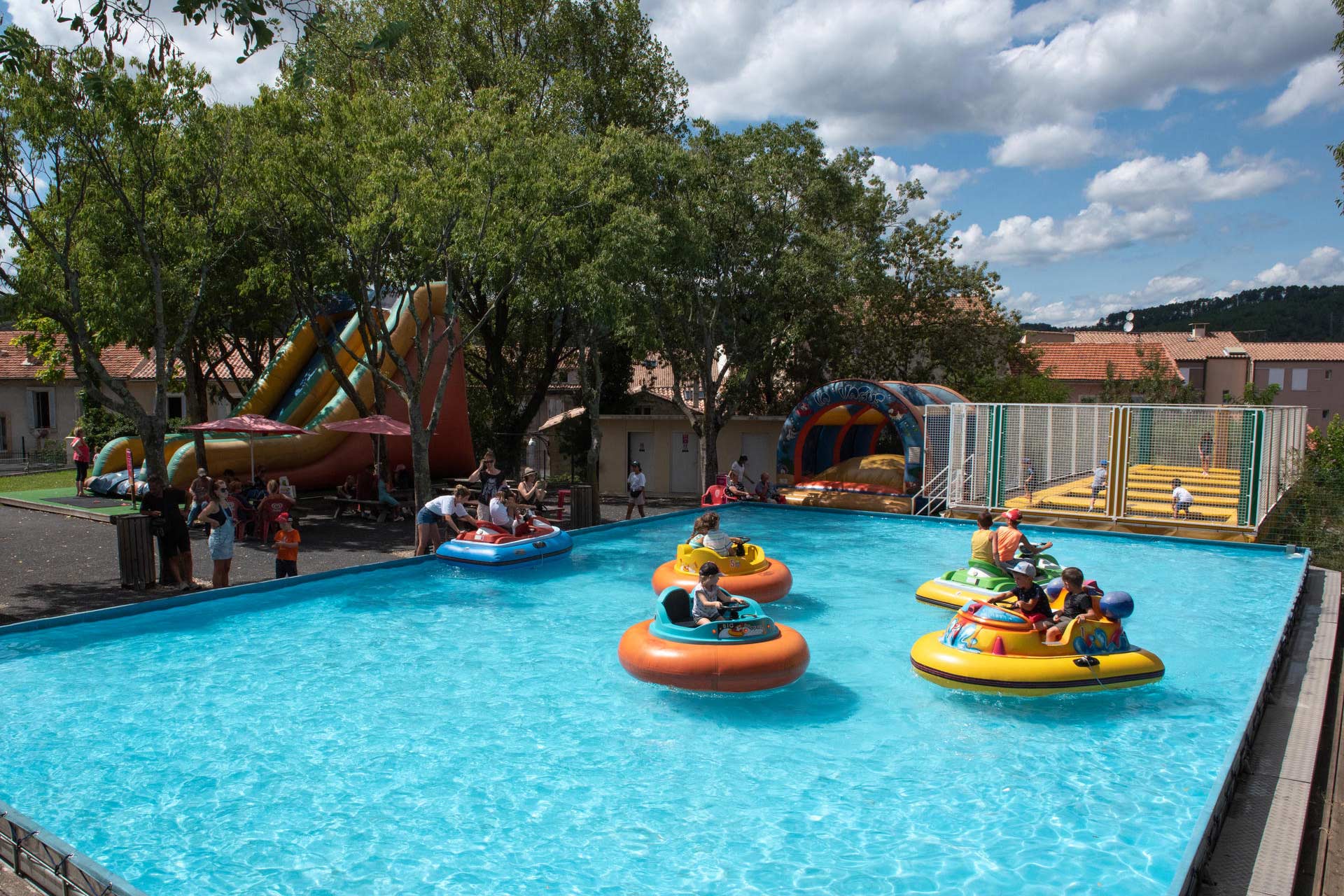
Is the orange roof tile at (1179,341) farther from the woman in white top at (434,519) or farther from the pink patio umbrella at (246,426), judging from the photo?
the pink patio umbrella at (246,426)

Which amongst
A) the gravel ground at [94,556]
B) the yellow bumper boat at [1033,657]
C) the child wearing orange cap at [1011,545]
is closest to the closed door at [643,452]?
the gravel ground at [94,556]

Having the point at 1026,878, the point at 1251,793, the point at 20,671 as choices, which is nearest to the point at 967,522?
the point at 1251,793

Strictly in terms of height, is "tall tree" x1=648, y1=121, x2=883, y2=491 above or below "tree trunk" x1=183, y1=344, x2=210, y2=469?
above

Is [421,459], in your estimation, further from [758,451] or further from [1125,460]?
[1125,460]

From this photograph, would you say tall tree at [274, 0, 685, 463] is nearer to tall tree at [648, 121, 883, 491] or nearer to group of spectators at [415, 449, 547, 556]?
tall tree at [648, 121, 883, 491]

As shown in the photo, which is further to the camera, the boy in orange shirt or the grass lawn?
the grass lawn

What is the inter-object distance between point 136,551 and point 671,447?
55.8 feet

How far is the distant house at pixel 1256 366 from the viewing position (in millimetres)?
50500

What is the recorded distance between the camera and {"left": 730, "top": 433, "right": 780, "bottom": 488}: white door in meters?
26.9

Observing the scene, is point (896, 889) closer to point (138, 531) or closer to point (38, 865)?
point (38, 865)

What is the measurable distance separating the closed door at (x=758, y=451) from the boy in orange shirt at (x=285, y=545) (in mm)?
16099

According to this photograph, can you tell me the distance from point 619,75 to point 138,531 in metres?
17.4

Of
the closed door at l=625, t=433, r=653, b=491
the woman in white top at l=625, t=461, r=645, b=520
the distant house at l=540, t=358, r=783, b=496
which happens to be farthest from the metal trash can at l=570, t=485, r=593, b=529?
the closed door at l=625, t=433, r=653, b=491

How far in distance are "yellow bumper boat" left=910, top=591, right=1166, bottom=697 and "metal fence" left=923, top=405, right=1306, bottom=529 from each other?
8.76 metres
